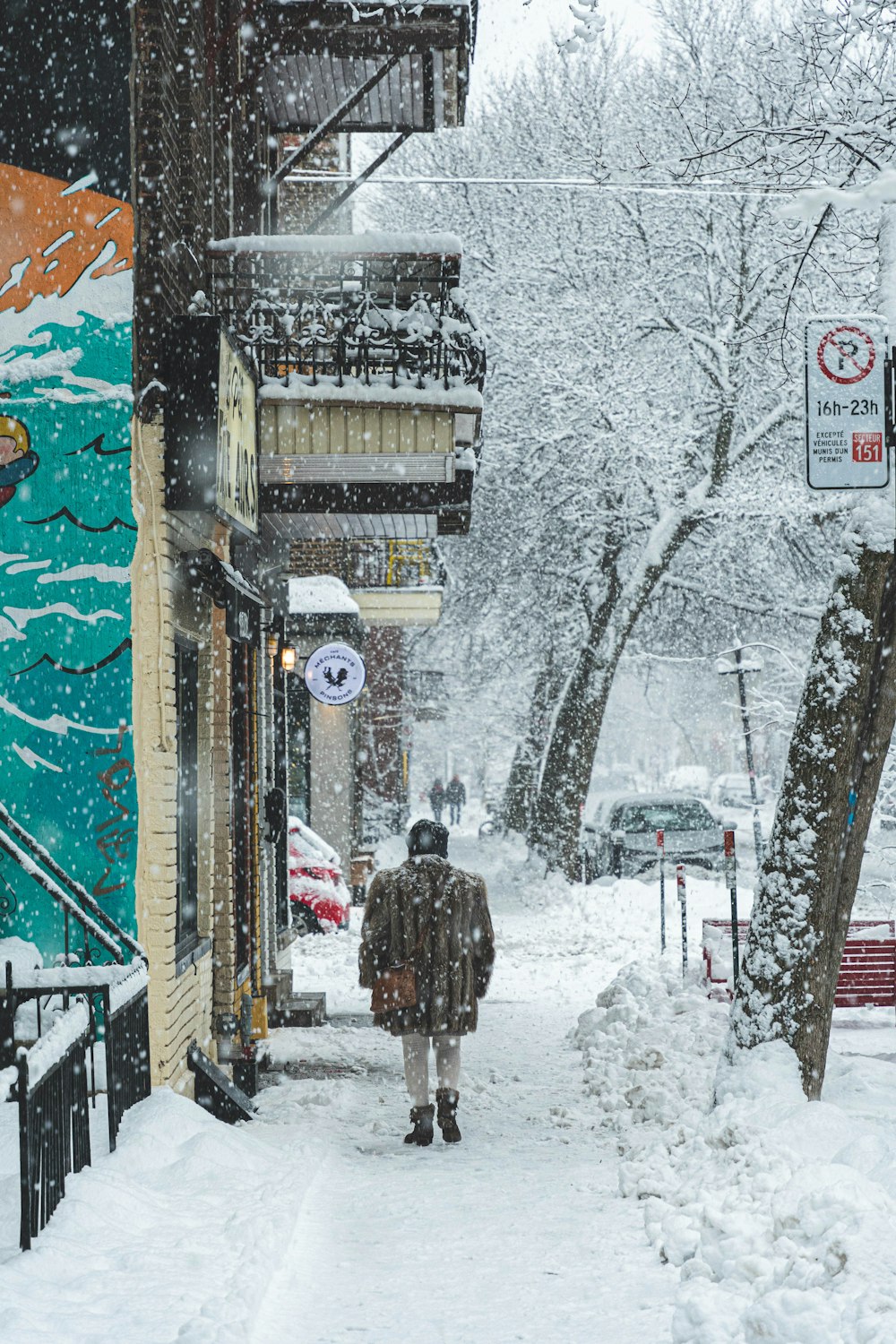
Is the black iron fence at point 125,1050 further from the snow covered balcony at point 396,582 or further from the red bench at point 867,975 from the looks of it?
the snow covered balcony at point 396,582

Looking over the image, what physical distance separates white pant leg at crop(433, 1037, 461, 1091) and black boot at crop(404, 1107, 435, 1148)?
7.3 inches

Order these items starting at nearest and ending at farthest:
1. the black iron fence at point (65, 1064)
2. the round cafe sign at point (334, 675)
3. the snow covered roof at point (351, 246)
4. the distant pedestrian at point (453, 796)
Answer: the black iron fence at point (65, 1064), the snow covered roof at point (351, 246), the round cafe sign at point (334, 675), the distant pedestrian at point (453, 796)

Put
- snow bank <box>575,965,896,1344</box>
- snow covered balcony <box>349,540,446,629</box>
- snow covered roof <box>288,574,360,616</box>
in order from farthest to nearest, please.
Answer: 1. snow covered balcony <box>349,540,446,629</box>
2. snow covered roof <box>288,574,360,616</box>
3. snow bank <box>575,965,896,1344</box>

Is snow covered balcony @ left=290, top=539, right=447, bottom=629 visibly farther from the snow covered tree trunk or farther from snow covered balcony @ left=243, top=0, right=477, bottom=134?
snow covered balcony @ left=243, top=0, right=477, bottom=134

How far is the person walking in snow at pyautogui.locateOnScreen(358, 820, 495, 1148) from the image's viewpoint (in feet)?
24.1

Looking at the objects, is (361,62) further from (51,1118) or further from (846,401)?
(51,1118)

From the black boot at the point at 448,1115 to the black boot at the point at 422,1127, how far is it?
0.31 feet

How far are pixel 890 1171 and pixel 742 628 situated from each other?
19.3 meters

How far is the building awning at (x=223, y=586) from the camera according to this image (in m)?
7.72

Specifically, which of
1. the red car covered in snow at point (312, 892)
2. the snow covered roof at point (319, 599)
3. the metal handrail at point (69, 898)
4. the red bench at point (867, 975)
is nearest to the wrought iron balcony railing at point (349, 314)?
the metal handrail at point (69, 898)

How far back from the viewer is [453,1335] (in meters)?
4.52

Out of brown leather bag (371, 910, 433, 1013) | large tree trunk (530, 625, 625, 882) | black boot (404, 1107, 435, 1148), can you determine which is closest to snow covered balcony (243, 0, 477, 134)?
brown leather bag (371, 910, 433, 1013)

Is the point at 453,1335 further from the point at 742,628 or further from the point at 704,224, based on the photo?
the point at 742,628

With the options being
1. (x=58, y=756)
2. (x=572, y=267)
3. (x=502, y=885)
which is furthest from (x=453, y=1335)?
(x=572, y=267)
